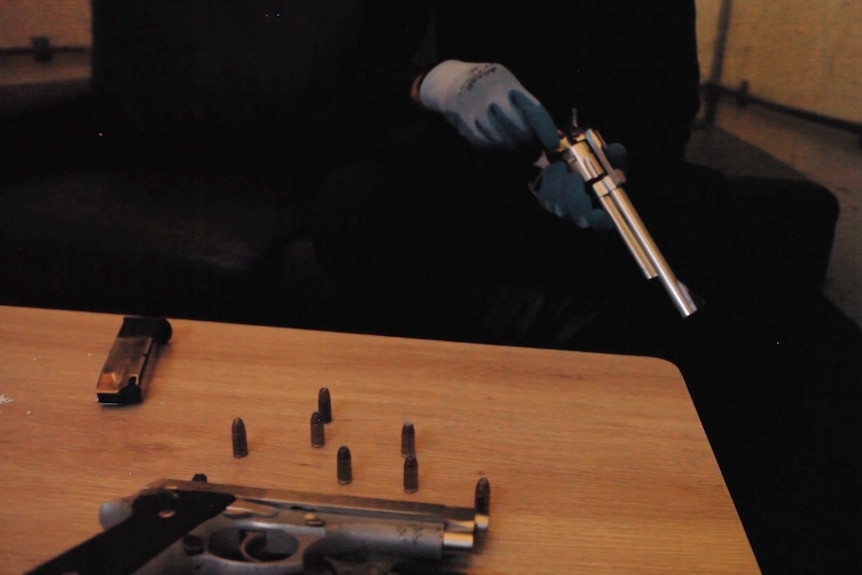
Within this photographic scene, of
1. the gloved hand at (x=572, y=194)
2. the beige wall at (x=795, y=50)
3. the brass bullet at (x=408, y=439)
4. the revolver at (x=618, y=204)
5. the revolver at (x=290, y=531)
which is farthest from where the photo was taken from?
the beige wall at (x=795, y=50)

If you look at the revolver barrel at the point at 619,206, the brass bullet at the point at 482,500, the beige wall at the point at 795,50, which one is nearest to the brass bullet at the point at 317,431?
the brass bullet at the point at 482,500

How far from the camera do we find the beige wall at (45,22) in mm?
982

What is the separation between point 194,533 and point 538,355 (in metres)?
0.34

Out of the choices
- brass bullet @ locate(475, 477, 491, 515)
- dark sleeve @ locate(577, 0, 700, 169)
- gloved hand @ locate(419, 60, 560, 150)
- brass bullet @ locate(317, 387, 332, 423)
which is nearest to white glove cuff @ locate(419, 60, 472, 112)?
gloved hand @ locate(419, 60, 560, 150)

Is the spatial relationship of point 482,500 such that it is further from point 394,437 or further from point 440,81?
point 440,81

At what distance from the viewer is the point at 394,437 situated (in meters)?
0.51

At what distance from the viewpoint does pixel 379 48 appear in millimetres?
1027

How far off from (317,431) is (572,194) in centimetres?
50

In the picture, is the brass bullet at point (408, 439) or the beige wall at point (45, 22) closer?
the brass bullet at point (408, 439)

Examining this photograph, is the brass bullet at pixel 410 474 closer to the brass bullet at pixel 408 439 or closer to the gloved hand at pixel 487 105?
the brass bullet at pixel 408 439

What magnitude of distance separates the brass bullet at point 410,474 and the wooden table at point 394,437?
0.01m

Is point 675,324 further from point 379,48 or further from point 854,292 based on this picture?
point 379,48

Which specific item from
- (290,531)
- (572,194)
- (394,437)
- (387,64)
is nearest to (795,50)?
(572,194)

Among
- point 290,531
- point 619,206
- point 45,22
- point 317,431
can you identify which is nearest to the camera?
point 290,531
